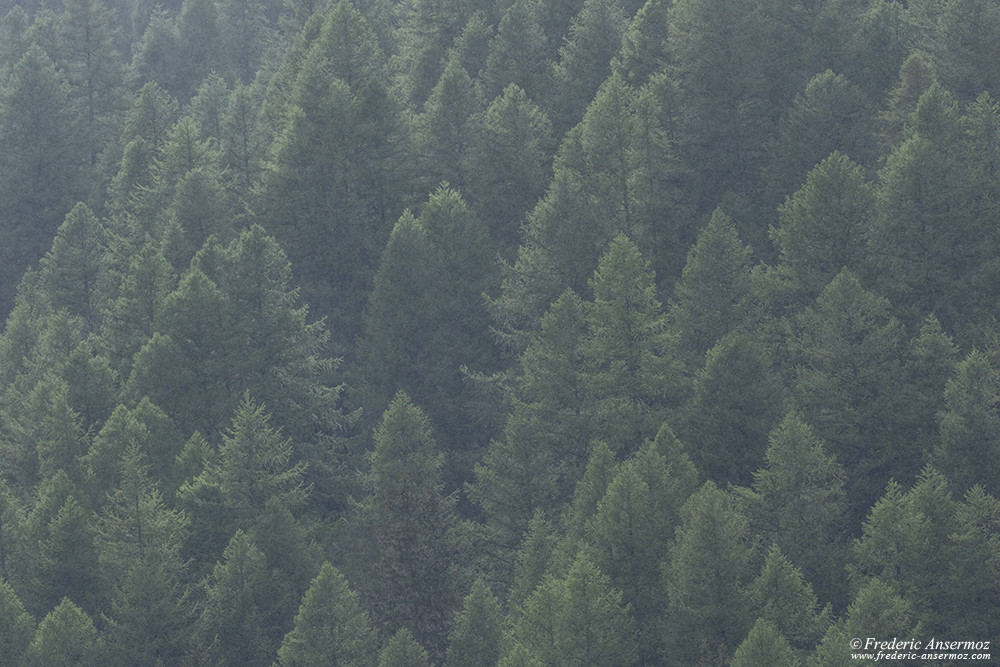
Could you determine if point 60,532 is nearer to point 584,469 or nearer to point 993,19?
point 584,469

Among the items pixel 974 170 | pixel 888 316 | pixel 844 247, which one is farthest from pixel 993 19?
pixel 888 316

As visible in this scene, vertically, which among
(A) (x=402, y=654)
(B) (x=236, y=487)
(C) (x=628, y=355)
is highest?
(C) (x=628, y=355)

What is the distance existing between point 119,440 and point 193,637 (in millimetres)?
7616

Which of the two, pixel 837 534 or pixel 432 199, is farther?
pixel 432 199

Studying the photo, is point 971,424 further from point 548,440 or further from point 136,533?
point 136,533

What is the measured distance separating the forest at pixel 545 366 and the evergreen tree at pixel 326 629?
0.32 ft

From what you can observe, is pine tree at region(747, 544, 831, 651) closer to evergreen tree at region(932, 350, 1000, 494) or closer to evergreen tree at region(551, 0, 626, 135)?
evergreen tree at region(932, 350, 1000, 494)

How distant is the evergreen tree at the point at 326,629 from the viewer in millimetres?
36656

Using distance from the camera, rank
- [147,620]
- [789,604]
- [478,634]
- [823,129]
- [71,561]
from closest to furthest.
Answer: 1. [789,604]
2. [478,634]
3. [147,620]
4. [71,561]
5. [823,129]

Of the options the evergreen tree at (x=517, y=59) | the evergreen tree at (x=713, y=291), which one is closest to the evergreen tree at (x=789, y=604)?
the evergreen tree at (x=713, y=291)

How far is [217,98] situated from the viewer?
225 feet

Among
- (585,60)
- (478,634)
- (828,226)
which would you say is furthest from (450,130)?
(478,634)

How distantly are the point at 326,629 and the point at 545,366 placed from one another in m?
12.2

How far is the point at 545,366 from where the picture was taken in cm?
4391
